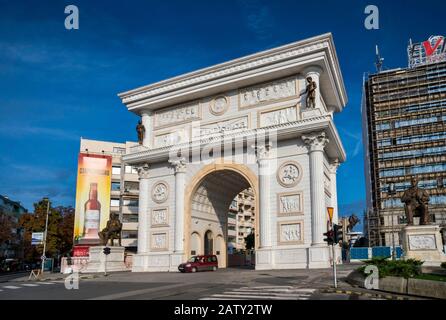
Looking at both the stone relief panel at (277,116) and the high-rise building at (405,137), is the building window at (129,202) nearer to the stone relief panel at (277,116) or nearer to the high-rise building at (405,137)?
the high-rise building at (405,137)

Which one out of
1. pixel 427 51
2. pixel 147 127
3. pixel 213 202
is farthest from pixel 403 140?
pixel 147 127

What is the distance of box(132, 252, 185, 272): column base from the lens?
34.7 metres

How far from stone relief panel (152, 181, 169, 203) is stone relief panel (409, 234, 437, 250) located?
69.2ft

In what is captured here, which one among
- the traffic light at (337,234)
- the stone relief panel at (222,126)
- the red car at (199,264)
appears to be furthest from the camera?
the stone relief panel at (222,126)

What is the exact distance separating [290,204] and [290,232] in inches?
80.0

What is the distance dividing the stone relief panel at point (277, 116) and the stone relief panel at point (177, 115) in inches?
247

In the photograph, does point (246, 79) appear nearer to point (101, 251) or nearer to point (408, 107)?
point (101, 251)

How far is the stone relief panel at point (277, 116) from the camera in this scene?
108ft

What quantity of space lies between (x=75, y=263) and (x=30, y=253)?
33.5m

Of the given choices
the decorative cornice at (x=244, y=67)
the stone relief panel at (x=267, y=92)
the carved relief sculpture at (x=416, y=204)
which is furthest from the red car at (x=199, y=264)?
the carved relief sculpture at (x=416, y=204)

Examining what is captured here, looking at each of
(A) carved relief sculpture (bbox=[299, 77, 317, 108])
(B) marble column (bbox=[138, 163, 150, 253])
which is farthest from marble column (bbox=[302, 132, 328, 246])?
(B) marble column (bbox=[138, 163, 150, 253])

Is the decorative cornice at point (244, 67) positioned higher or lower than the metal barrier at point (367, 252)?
higher

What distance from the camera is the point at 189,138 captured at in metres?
37.4

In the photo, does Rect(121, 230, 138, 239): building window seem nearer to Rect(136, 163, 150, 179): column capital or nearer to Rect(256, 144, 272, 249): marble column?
Rect(136, 163, 150, 179): column capital
